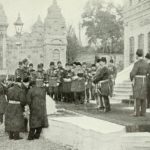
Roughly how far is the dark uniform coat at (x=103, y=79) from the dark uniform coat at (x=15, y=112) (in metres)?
2.42

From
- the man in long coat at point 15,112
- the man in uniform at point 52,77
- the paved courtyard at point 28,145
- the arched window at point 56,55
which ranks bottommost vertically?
the paved courtyard at point 28,145

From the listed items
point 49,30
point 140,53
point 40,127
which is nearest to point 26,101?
point 40,127

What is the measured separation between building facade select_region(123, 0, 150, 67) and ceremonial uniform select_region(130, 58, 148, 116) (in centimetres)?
1264

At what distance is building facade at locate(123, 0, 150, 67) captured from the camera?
24.3 meters

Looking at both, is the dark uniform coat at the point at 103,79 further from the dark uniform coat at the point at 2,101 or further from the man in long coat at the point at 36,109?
the dark uniform coat at the point at 2,101

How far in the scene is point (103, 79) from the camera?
13117 millimetres

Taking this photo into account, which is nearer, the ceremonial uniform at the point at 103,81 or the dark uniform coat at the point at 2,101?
the ceremonial uniform at the point at 103,81

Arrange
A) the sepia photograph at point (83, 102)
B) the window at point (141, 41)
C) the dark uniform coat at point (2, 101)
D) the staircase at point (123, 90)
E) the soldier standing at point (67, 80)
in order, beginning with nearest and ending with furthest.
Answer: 1. the sepia photograph at point (83, 102)
2. the dark uniform coat at point (2, 101)
3. the soldier standing at point (67, 80)
4. the staircase at point (123, 90)
5. the window at point (141, 41)

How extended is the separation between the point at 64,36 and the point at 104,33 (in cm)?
733

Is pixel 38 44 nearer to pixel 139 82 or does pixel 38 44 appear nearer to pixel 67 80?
pixel 67 80

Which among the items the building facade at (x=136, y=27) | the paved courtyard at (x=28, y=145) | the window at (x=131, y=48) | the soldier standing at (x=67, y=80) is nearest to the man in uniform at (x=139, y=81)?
the paved courtyard at (x=28, y=145)

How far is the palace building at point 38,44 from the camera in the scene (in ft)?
136

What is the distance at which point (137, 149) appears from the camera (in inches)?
361

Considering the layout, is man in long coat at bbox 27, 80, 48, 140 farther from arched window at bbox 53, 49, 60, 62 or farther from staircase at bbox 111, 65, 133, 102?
arched window at bbox 53, 49, 60, 62
